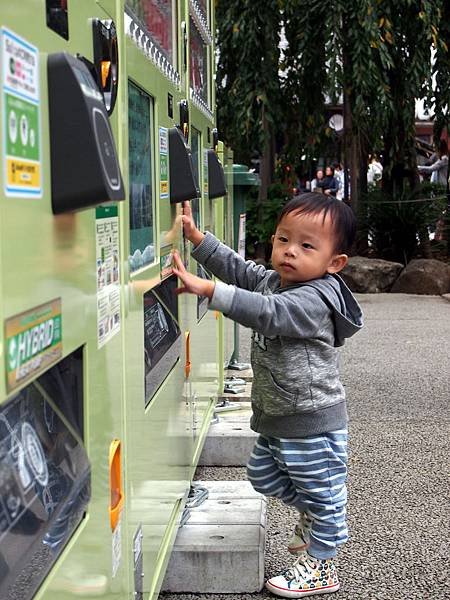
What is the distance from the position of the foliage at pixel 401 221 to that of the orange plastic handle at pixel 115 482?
11.2m

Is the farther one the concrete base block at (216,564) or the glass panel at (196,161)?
the glass panel at (196,161)

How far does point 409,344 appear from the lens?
8.16 metres

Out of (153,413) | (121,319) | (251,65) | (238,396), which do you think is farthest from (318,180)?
(121,319)

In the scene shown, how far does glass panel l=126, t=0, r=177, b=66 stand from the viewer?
2218 mm

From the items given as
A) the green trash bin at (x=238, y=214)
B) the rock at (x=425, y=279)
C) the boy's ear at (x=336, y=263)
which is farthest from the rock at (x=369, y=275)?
the boy's ear at (x=336, y=263)

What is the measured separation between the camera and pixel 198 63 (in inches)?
159

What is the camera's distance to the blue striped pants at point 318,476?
2891 millimetres

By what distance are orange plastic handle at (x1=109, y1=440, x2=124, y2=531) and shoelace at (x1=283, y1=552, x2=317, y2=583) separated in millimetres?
1433

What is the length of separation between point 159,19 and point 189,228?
72cm

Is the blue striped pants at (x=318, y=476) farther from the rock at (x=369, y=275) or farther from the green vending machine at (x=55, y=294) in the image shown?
the rock at (x=369, y=275)

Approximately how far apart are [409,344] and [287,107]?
559 centimetres

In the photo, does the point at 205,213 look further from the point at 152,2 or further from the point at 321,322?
the point at 152,2

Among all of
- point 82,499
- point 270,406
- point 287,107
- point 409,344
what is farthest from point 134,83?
point 287,107

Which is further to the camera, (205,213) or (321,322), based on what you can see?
(205,213)
